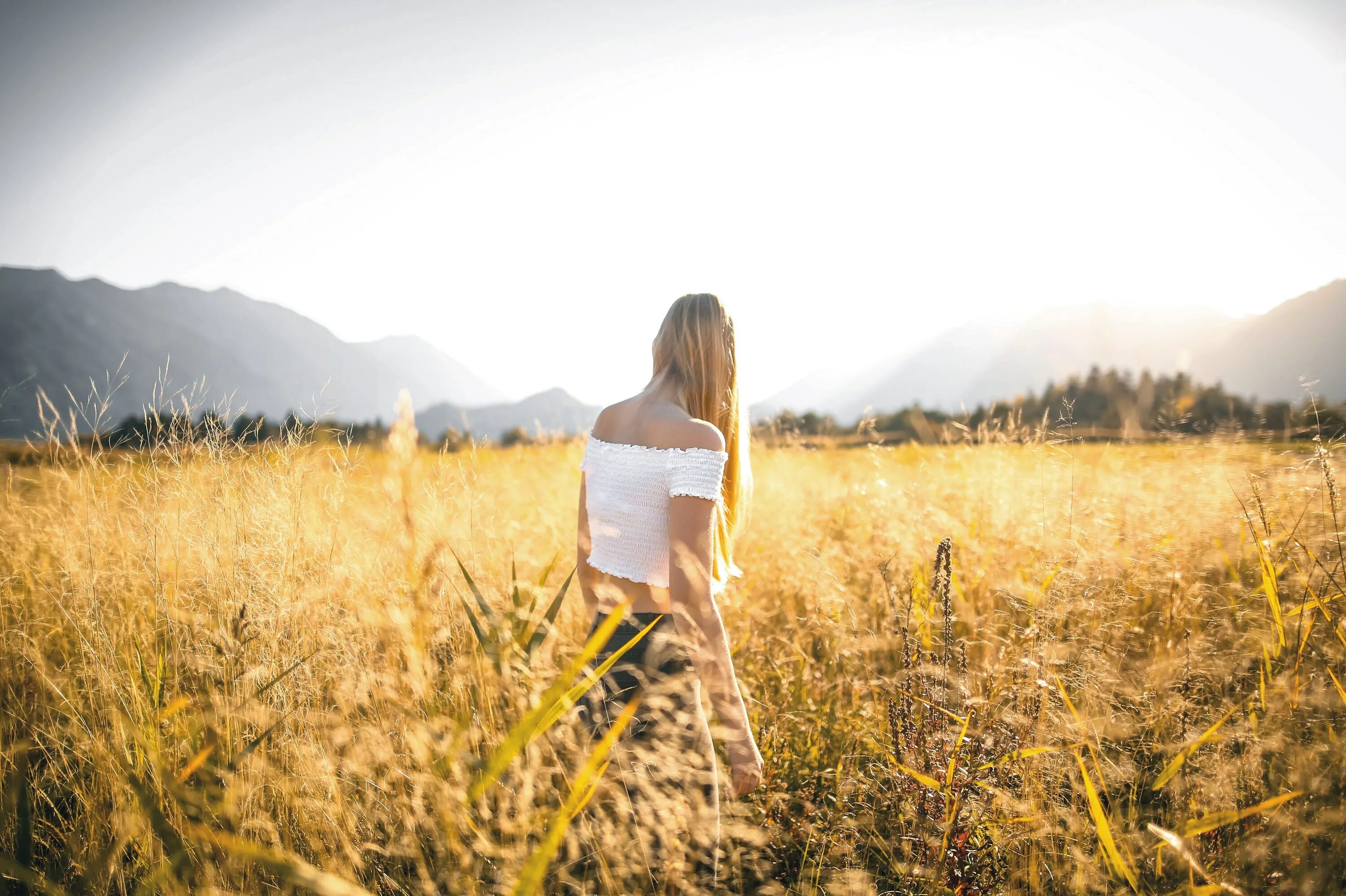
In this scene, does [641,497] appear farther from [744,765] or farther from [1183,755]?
[1183,755]

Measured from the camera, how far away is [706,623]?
1501mm

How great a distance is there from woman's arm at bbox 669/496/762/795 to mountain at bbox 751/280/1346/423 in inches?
98.9

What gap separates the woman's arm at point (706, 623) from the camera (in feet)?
4.85

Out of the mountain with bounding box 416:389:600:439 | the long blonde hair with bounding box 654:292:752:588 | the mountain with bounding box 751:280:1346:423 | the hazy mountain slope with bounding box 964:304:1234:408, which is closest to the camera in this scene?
the long blonde hair with bounding box 654:292:752:588

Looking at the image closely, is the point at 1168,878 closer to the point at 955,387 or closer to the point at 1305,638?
the point at 1305,638

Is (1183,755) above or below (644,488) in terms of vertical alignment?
below

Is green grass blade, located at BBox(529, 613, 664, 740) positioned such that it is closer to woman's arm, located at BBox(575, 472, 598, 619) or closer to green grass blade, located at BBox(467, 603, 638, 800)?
green grass blade, located at BBox(467, 603, 638, 800)

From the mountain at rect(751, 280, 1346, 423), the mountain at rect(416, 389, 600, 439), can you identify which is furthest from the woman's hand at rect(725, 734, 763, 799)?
the mountain at rect(751, 280, 1346, 423)

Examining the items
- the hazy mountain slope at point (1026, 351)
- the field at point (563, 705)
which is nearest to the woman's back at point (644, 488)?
the field at point (563, 705)

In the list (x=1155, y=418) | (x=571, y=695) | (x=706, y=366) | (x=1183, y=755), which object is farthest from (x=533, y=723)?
(x=1155, y=418)

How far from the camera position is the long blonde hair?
180cm

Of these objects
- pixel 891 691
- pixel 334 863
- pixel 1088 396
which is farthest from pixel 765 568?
pixel 1088 396

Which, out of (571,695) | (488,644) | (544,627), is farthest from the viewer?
(544,627)

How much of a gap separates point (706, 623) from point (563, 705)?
1.81 ft
